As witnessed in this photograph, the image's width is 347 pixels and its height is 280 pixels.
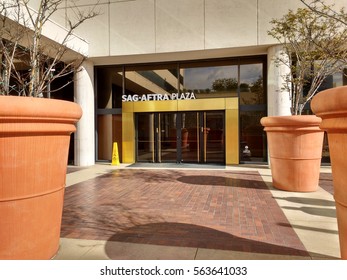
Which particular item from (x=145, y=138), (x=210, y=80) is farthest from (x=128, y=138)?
(x=210, y=80)

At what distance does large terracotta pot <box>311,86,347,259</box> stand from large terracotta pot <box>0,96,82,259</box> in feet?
8.53

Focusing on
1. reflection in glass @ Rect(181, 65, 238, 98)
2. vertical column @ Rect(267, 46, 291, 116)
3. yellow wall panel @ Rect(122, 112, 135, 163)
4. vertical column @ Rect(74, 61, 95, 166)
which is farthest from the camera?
yellow wall panel @ Rect(122, 112, 135, 163)

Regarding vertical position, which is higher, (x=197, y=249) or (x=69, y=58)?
(x=69, y=58)

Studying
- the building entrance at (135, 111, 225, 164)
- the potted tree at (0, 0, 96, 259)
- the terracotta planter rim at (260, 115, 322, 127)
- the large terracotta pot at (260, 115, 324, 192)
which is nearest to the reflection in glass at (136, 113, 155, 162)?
the building entrance at (135, 111, 225, 164)

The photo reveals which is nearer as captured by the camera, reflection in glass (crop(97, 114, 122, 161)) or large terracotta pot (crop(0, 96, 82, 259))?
large terracotta pot (crop(0, 96, 82, 259))

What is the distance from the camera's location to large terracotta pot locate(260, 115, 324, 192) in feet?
21.6

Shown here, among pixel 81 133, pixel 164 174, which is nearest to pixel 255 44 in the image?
pixel 164 174

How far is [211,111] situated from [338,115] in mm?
11221

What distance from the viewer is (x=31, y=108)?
2613 millimetres

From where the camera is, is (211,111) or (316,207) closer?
(316,207)

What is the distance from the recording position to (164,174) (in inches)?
393

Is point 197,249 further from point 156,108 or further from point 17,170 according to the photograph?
point 156,108

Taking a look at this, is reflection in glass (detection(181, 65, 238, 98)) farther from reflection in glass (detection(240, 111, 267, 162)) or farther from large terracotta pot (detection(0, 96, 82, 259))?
large terracotta pot (detection(0, 96, 82, 259))

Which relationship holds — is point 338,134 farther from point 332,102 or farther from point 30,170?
point 30,170
